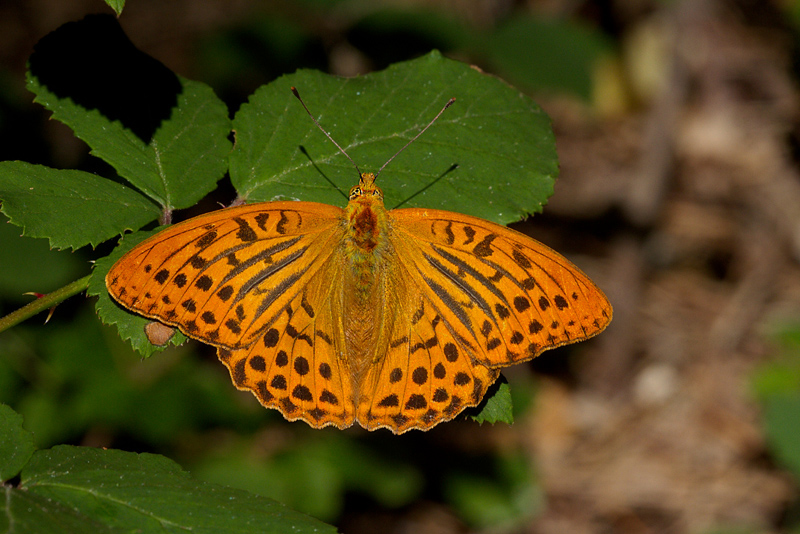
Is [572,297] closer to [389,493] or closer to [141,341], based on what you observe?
[141,341]

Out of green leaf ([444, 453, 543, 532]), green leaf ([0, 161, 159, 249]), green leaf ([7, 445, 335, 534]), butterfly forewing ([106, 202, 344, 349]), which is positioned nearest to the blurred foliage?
green leaf ([444, 453, 543, 532])

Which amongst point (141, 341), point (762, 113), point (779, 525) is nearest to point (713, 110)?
point (762, 113)

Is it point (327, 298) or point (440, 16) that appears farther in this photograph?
point (440, 16)

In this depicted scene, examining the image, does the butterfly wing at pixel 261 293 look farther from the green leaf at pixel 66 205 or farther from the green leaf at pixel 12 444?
the green leaf at pixel 12 444

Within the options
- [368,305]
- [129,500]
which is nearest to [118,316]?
[129,500]

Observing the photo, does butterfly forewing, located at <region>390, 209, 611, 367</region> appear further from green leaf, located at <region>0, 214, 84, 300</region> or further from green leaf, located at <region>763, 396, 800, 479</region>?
green leaf, located at <region>0, 214, 84, 300</region>
